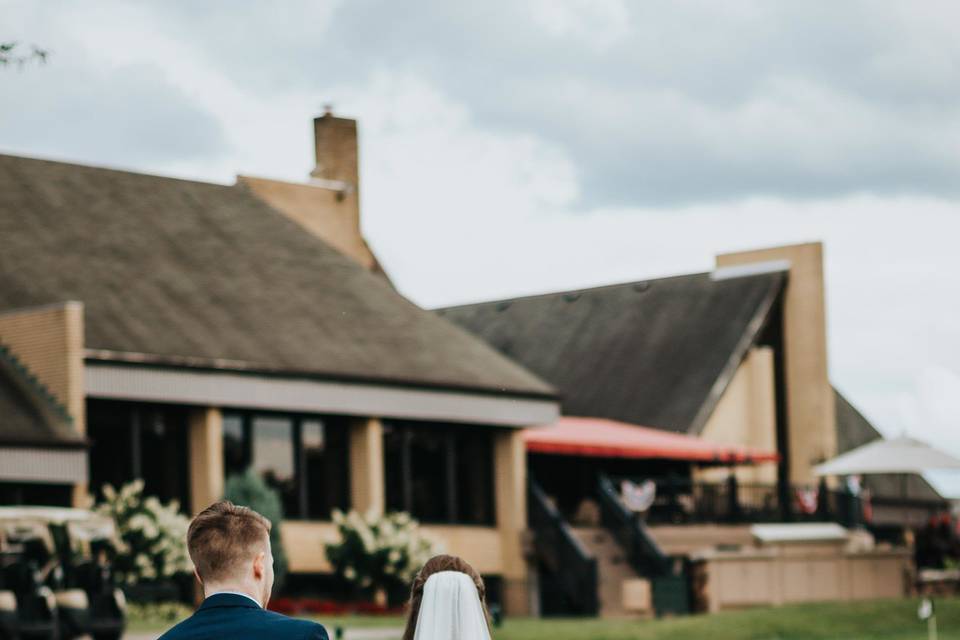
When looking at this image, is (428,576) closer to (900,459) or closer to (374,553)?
(374,553)

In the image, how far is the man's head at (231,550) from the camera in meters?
5.84

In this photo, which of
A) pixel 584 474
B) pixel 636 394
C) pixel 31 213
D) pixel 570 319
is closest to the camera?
pixel 31 213

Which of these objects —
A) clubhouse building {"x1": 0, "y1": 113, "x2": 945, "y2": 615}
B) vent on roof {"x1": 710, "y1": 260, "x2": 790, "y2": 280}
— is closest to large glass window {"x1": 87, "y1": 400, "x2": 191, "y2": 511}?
clubhouse building {"x1": 0, "y1": 113, "x2": 945, "y2": 615}

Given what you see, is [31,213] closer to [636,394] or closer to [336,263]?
[336,263]

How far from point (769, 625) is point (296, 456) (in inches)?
501

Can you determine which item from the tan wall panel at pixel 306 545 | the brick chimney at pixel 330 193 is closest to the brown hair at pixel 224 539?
the tan wall panel at pixel 306 545

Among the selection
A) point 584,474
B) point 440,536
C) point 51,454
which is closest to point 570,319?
point 584,474

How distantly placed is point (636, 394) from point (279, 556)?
18.4 meters

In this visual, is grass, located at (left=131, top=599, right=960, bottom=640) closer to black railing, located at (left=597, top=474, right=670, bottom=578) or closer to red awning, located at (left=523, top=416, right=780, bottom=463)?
black railing, located at (left=597, top=474, right=670, bottom=578)

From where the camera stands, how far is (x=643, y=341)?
5584cm

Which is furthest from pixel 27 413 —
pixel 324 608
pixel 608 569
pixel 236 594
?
pixel 236 594

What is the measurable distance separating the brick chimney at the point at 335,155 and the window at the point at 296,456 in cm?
1342

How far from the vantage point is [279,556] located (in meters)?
37.2

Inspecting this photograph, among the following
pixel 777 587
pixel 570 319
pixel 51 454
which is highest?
pixel 570 319
